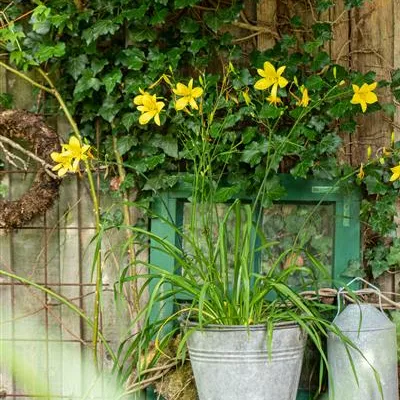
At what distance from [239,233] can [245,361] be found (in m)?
0.45

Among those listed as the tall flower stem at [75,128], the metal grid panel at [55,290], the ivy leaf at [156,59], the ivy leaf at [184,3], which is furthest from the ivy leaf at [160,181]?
the ivy leaf at [184,3]

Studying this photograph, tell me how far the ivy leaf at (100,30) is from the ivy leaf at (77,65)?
0.10 metres

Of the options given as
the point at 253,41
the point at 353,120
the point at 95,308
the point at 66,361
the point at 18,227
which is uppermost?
the point at 253,41

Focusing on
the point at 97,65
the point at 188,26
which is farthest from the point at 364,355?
the point at 97,65

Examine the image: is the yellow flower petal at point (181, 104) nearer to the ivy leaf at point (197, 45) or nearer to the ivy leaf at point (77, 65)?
the ivy leaf at point (197, 45)

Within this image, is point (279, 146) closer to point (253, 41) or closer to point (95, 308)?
point (253, 41)

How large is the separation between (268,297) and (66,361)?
944 mm

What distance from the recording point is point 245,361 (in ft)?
8.33

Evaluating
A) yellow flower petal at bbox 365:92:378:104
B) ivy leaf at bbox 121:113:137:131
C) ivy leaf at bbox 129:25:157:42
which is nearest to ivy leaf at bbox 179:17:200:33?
ivy leaf at bbox 129:25:157:42

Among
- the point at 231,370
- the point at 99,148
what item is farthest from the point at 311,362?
the point at 99,148

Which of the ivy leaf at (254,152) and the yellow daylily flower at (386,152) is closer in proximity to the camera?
the yellow daylily flower at (386,152)

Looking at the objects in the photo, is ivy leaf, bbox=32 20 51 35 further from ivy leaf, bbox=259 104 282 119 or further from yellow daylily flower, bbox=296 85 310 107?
yellow daylily flower, bbox=296 85 310 107

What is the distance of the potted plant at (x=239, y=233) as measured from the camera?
255 centimetres

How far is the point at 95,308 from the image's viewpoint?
3170mm
